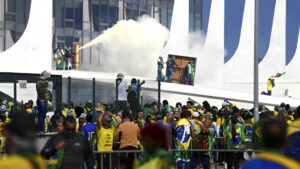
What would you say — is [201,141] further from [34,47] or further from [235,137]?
[34,47]

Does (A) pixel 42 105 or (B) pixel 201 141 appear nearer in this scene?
(B) pixel 201 141

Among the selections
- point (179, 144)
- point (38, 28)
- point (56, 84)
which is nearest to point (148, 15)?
point (38, 28)

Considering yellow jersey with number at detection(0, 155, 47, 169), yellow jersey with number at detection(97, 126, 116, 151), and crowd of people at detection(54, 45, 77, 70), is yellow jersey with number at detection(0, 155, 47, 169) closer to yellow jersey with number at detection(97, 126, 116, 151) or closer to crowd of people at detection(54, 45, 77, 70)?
A: yellow jersey with number at detection(97, 126, 116, 151)

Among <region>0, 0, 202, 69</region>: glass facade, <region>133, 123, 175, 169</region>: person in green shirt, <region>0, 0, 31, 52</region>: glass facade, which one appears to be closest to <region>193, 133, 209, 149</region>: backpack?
<region>133, 123, 175, 169</region>: person in green shirt

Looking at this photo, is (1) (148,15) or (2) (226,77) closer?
(2) (226,77)

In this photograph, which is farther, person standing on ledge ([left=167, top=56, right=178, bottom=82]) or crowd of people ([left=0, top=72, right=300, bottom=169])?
person standing on ledge ([left=167, top=56, right=178, bottom=82])

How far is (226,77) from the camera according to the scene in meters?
50.2

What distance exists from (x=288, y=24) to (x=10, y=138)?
50.0 m

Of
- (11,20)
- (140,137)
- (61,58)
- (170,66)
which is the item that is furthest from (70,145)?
(11,20)

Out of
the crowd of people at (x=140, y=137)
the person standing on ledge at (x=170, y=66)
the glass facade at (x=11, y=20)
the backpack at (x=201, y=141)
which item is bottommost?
the backpack at (x=201, y=141)

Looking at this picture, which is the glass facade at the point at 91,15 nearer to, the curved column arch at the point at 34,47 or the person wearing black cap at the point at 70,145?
the curved column arch at the point at 34,47

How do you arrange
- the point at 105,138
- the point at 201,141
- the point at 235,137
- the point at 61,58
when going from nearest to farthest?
the point at 105,138
the point at 201,141
the point at 235,137
the point at 61,58

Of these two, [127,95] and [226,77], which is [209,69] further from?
[127,95]

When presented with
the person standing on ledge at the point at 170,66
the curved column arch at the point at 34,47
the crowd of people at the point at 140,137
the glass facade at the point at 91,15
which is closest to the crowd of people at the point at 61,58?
the curved column arch at the point at 34,47
